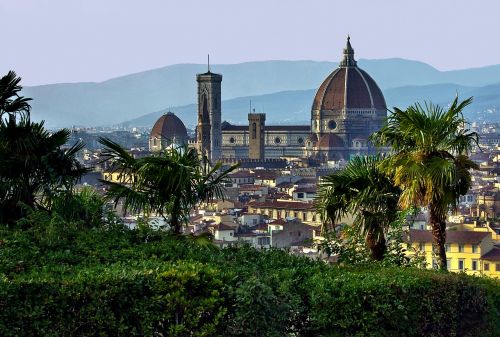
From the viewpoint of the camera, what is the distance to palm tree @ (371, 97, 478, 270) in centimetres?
1138

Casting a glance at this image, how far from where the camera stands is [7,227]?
34.7 feet

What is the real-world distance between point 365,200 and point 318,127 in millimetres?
153710

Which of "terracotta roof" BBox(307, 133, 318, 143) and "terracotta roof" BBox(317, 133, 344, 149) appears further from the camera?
"terracotta roof" BBox(307, 133, 318, 143)

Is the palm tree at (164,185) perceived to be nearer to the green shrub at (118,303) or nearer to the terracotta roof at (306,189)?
the green shrub at (118,303)

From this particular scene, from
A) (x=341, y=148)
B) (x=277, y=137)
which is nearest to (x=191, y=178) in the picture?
(x=341, y=148)

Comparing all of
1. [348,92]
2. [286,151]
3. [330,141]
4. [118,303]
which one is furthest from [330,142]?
[118,303]

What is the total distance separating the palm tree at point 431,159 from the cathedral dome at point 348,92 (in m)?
152

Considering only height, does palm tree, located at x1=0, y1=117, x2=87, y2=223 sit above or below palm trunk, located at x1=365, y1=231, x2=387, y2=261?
above

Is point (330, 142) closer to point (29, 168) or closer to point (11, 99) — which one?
point (11, 99)

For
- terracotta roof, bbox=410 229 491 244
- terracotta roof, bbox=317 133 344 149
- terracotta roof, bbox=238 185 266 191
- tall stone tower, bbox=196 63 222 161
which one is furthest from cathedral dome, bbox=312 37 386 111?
terracotta roof, bbox=410 229 491 244

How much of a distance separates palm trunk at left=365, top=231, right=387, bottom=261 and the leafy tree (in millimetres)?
2699

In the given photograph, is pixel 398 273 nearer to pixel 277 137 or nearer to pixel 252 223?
pixel 252 223

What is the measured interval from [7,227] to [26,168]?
117 cm

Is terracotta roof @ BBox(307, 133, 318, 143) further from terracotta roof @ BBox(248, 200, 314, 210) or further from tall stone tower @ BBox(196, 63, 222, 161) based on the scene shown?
terracotta roof @ BBox(248, 200, 314, 210)
